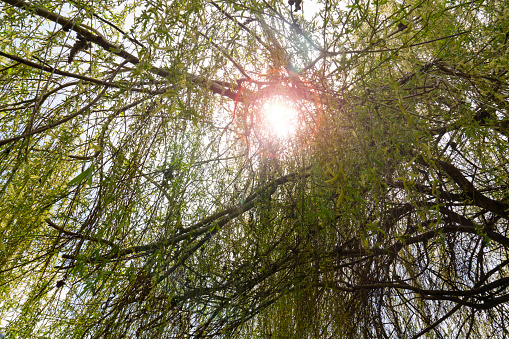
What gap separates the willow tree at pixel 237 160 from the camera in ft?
3.37

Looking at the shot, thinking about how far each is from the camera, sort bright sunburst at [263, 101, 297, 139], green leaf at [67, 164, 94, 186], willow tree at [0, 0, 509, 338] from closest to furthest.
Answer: green leaf at [67, 164, 94, 186] → willow tree at [0, 0, 509, 338] → bright sunburst at [263, 101, 297, 139]

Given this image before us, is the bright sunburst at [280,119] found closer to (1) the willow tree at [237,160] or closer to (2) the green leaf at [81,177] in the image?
(1) the willow tree at [237,160]

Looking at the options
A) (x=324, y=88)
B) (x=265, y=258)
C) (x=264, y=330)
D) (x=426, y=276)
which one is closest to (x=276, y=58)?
(x=324, y=88)

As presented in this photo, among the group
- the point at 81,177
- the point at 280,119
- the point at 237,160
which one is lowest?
the point at 81,177

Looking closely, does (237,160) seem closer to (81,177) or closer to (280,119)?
(280,119)

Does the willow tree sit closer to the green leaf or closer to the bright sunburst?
the bright sunburst

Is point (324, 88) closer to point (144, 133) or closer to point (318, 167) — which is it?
point (318, 167)

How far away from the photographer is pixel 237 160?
1.73m

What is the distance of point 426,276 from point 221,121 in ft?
4.95

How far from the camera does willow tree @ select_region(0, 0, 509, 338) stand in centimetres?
103

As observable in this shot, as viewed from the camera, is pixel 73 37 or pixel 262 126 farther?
pixel 73 37

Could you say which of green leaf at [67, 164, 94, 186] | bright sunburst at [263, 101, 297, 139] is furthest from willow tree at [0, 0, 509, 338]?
green leaf at [67, 164, 94, 186]

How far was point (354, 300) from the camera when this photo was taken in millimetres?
1800

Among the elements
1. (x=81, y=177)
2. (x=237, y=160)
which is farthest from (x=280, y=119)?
(x=81, y=177)
